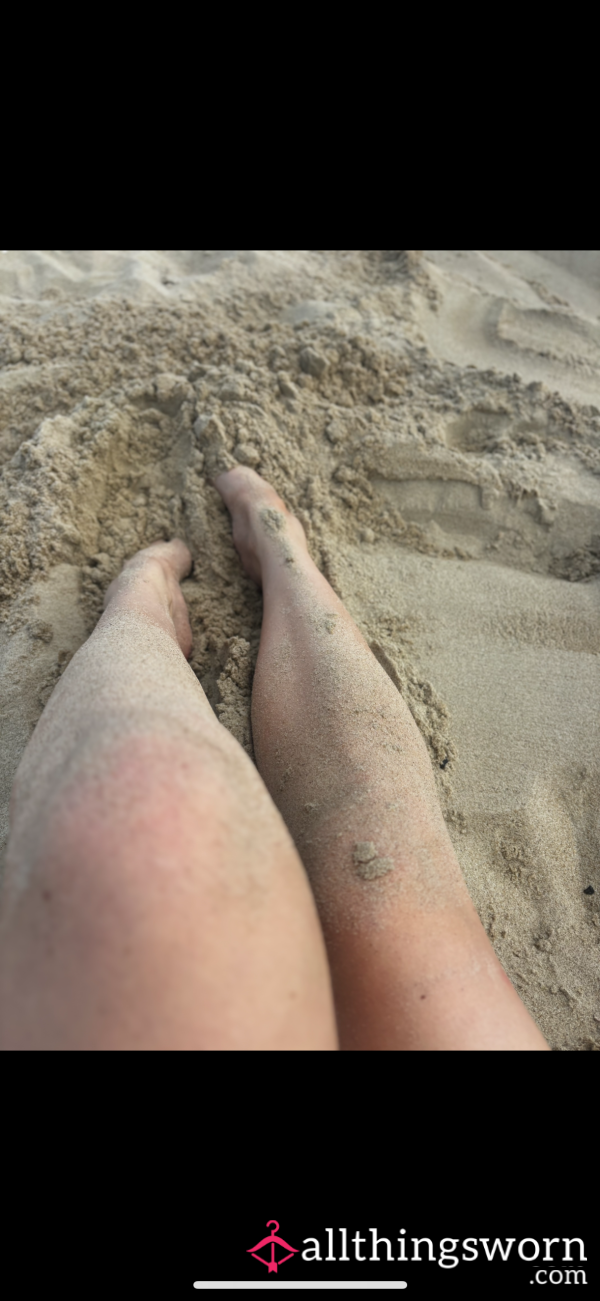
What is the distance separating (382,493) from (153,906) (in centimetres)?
160

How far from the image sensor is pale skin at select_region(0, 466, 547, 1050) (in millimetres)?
732

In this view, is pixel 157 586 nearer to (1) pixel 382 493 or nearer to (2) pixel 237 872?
(1) pixel 382 493

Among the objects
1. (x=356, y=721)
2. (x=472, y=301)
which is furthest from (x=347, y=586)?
(x=472, y=301)

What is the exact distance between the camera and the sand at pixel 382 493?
151 cm

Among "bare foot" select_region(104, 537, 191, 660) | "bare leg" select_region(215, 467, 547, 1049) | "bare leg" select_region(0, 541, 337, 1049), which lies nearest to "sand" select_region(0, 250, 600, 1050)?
"bare foot" select_region(104, 537, 191, 660)

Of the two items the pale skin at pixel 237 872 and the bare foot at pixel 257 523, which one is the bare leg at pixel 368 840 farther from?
the bare foot at pixel 257 523

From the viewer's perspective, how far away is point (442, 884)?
1.16 meters

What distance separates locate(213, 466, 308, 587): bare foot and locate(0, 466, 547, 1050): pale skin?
0.31 meters

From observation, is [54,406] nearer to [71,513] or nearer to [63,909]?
[71,513]

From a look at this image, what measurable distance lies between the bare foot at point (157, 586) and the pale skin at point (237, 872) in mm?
44

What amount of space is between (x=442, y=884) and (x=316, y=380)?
168 cm

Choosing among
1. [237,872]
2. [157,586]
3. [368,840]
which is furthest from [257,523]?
[237,872]

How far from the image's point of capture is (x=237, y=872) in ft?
2.68
